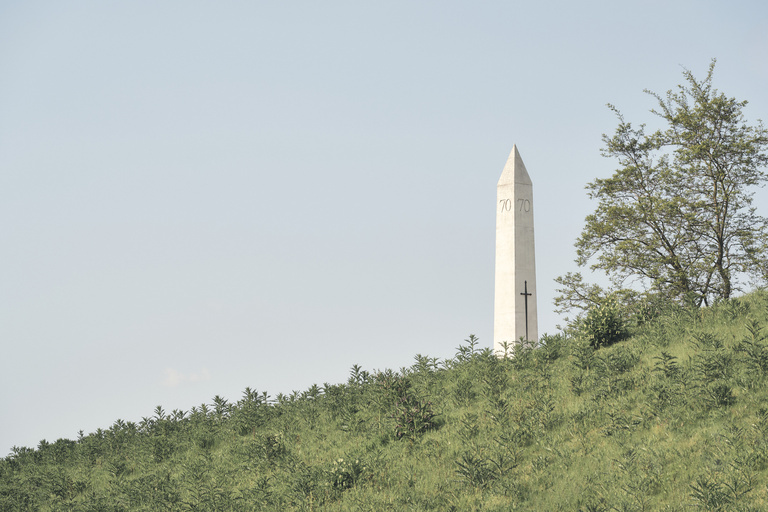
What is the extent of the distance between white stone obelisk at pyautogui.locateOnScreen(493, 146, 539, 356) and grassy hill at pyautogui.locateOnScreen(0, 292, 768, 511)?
15.7ft

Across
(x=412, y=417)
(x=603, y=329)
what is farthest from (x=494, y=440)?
(x=603, y=329)

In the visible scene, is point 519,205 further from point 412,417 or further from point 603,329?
point 412,417

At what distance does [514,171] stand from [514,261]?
308 centimetres

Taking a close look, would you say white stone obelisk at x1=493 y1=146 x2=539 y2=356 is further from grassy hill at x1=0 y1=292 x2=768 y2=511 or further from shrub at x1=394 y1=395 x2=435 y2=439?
shrub at x1=394 y1=395 x2=435 y2=439

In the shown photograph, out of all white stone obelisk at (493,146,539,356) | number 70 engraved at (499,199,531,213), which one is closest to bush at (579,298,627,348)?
white stone obelisk at (493,146,539,356)

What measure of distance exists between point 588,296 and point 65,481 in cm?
1921

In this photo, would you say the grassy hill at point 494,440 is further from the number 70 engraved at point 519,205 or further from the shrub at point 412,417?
the number 70 engraved at point 519,205

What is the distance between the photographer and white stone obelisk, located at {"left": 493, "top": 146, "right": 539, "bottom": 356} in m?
22.6

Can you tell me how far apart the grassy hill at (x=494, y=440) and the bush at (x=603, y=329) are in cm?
47

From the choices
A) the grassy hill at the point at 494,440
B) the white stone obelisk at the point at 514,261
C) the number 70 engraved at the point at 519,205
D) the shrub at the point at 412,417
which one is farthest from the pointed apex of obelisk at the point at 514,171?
the shrub at the point at 412,417

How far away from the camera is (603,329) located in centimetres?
1673

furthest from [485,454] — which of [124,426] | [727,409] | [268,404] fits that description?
[124,426]

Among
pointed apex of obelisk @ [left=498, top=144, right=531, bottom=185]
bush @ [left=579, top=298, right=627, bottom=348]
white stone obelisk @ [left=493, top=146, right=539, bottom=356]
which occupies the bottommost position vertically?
bush @ [left=579, top=298, right=627, bottom=348]

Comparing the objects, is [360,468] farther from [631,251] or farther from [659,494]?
[631,251]
